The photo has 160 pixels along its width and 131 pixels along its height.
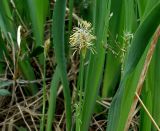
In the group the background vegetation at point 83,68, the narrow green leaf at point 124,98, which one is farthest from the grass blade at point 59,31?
the narrow green leaf at point 124,98

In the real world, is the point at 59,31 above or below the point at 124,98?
above

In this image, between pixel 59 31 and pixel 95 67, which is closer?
pixel 59 31

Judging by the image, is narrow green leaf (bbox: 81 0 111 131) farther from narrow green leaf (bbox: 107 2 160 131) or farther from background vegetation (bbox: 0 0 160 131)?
narrow green leaf (bbox: 107 2 160 131)

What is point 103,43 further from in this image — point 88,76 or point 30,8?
point 30,8

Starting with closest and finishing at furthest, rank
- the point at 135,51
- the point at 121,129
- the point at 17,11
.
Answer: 1. the point at 135,51
2. the point at 121,129
3. the point at 17,11

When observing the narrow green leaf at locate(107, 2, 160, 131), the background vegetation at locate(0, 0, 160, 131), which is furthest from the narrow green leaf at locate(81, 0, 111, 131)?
the narrow green leaf at locate(107, 2, 160, 131)

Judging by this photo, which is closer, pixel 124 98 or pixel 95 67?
pixel 124 98

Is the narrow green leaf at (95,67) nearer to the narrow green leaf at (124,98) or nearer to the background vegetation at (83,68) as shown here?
the background vegetation at (83,68)

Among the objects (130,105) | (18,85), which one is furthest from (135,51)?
(18,85)
